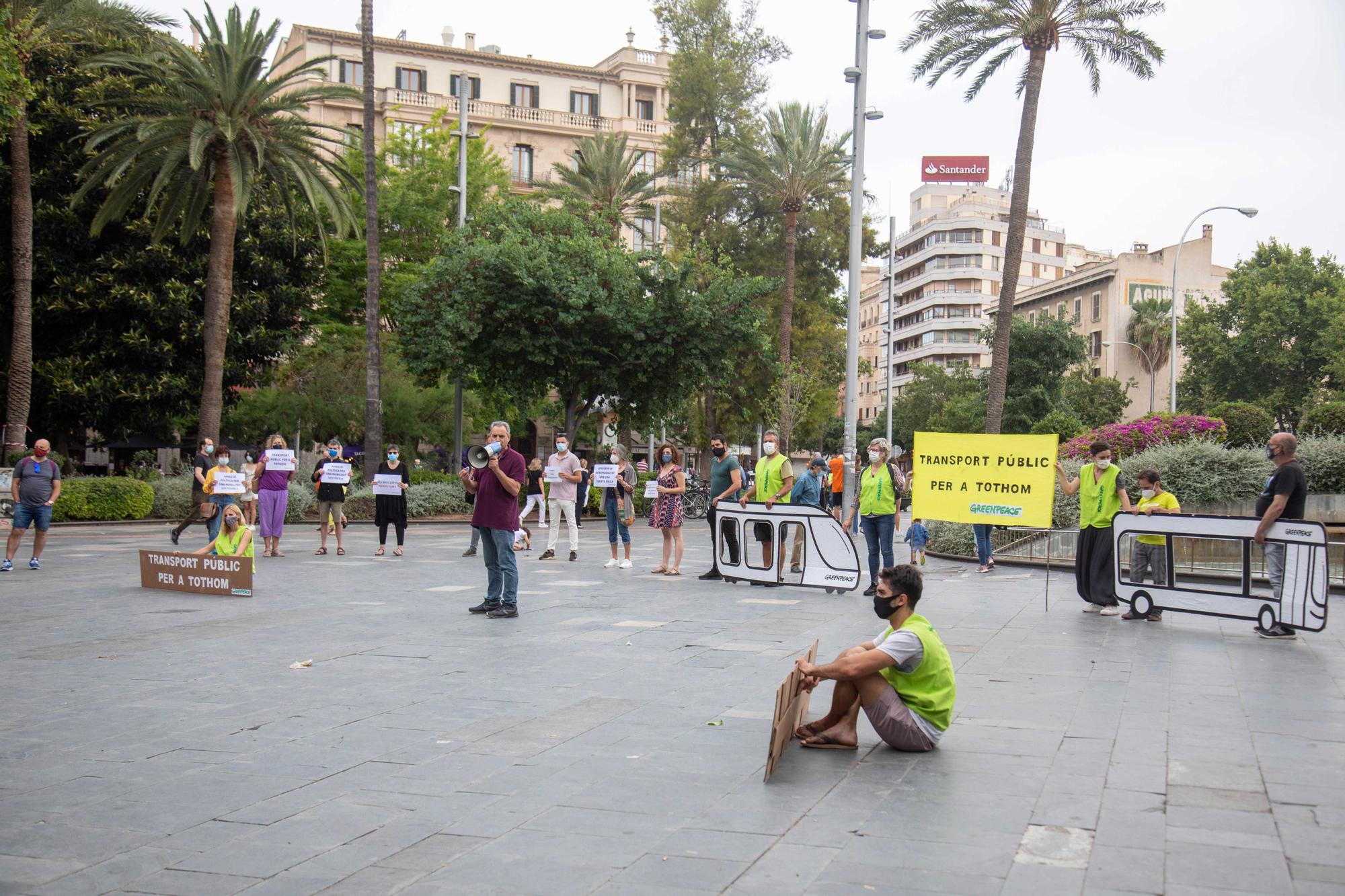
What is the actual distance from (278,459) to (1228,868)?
14.7 m

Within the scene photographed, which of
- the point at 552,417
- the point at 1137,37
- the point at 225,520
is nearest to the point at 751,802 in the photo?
the point at 225,520

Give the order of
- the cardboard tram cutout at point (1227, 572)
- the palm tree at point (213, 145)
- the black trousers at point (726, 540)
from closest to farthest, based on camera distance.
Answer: the cardboard tram cutout at point (1227, 572) → the black trousers at point (726, 540) → the palm tree at point (213, 145)

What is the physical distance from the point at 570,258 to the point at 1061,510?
1523 centimetres

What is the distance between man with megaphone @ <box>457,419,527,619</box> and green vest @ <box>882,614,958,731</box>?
5579 millimetres

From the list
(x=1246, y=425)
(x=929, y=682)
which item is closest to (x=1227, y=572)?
(x=929, y=682)

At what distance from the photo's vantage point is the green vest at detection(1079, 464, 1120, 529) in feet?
38.1

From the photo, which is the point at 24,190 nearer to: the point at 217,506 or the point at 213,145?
the point at 213,145

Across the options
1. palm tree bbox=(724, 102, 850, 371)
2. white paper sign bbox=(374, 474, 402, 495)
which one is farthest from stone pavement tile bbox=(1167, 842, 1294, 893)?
palm tree bbox=(724, 102, 850, 371)

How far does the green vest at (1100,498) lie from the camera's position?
11617 mm

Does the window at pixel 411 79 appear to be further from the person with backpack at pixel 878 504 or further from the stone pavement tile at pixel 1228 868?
the stone pavement tile at pixel 1228 868

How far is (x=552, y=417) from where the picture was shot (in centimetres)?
4722

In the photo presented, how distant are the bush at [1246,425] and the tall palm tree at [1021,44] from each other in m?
5.30

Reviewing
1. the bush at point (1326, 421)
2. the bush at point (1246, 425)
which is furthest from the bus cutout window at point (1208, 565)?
the bush at point (1246, 425)

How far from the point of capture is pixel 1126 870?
407 cm
